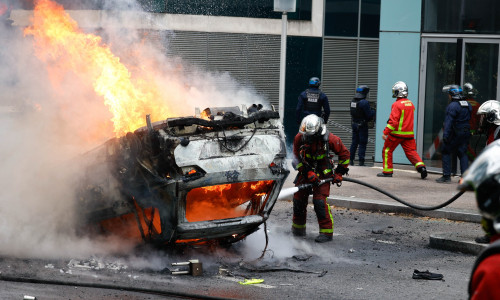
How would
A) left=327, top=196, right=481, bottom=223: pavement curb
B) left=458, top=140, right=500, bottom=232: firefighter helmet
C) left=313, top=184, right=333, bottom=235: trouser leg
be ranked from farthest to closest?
left=327, top=196, right=481, bottom=223: pavement curb
left=313, top=184, right=333, bottom=235: trouser leg
left=458, top=140, right=500, bottom=232: firefighter helmet

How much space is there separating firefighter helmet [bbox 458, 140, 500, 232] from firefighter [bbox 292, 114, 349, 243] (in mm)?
6155

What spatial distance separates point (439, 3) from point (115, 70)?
9.22m

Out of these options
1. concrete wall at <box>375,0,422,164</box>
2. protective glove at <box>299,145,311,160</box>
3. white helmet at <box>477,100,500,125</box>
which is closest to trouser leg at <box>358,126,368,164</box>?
concrete wall at <box>375,0,422,164</box>

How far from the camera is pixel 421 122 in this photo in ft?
50.5

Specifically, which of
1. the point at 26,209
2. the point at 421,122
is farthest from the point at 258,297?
the point at 421,122

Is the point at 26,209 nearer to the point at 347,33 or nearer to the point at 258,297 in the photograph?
the point at 258,297

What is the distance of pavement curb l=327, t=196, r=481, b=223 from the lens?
1015 cm

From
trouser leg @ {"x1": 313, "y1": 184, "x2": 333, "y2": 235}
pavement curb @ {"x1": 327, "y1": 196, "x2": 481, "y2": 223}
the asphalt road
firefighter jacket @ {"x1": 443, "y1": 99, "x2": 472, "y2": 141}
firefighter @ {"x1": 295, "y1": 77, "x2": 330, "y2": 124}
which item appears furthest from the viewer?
firefighter @ {"x1": 295, "y1": 77, "x2": 330, "y2": 124}

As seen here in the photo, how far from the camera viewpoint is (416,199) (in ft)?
37.3

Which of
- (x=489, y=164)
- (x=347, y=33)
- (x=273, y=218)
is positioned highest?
(x=347, y=33)

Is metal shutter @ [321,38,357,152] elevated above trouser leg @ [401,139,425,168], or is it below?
above

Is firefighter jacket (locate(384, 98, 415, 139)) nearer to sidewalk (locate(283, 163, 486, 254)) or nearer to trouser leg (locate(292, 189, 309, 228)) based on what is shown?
sidewalk (locate(283, 163, 486, 254))

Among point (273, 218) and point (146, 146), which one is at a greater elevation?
point (146, 146)

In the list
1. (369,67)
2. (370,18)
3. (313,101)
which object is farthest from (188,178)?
(369,67)
